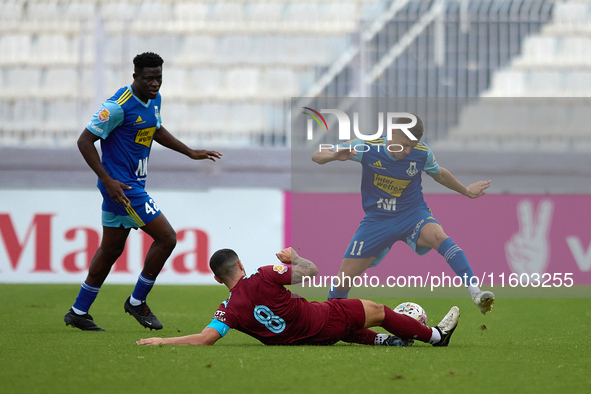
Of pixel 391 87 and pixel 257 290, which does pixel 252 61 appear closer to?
pixel 391 87

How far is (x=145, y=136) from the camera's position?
490cm

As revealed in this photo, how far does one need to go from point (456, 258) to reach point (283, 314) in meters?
1.40

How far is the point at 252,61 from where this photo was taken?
10555 millimetres

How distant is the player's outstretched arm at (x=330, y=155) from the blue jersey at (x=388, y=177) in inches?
2.0

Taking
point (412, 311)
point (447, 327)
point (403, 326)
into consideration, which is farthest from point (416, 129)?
point (403, 326)

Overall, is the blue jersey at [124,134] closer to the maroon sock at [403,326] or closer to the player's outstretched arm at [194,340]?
the player's outstretched arm at [194,340]

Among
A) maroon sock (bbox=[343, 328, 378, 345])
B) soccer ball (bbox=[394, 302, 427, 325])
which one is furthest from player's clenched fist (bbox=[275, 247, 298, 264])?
soccer ball (bbox=[394, 302, 427, 325])

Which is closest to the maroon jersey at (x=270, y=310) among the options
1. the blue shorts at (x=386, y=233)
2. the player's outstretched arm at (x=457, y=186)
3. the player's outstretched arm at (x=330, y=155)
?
the blue shorts at (x=386, y=233)

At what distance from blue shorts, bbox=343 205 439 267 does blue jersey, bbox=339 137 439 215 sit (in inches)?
1.9

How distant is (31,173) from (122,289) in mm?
2410

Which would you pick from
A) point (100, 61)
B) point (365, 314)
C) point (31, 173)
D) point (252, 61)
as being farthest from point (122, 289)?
point (365, 314)

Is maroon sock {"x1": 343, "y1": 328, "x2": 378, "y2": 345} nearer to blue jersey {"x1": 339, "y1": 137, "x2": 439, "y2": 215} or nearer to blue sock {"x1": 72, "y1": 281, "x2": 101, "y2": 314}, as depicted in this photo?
blue jersey {"x1": 339, "y1": 137, "x2": 439, "y2": 215}

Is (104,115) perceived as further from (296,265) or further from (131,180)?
(296,265)

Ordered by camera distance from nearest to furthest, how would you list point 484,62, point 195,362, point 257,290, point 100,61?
point 195,362
point 257,290
point 484,62
point 100,61
